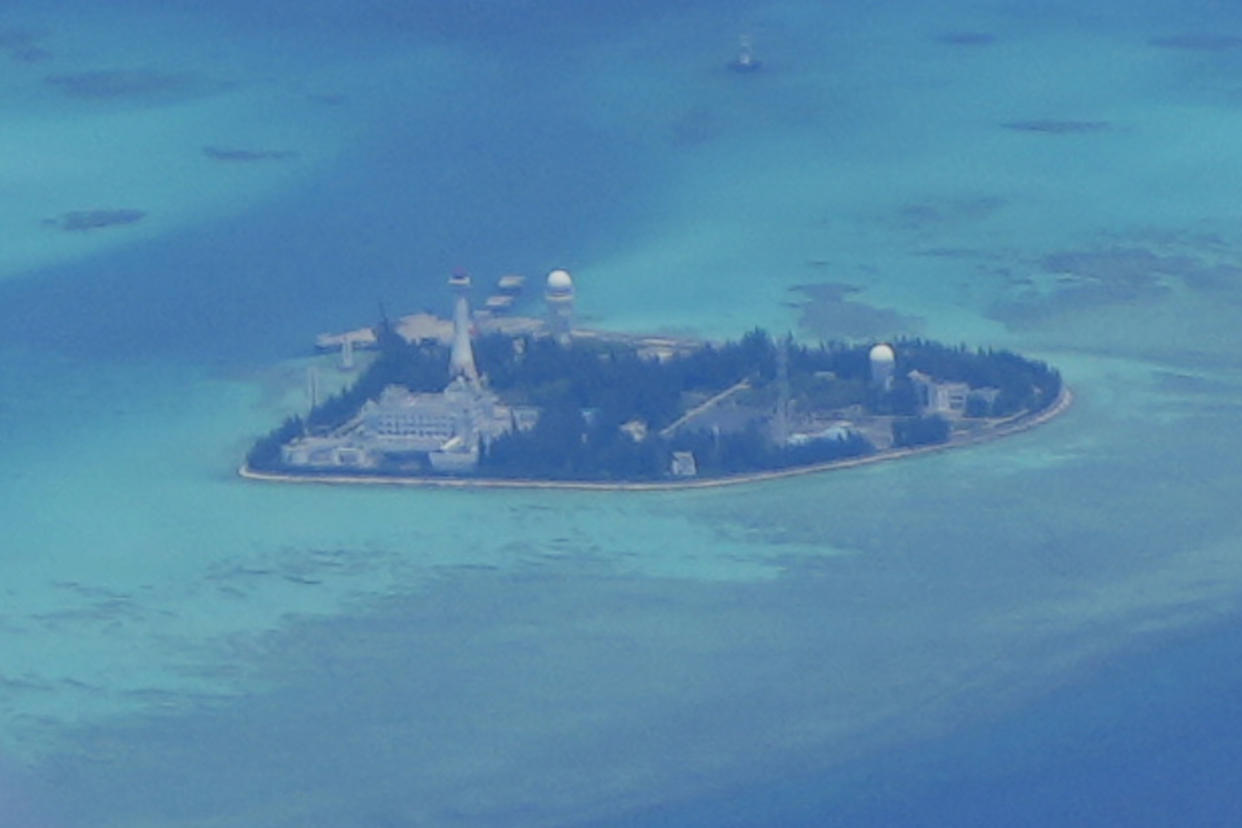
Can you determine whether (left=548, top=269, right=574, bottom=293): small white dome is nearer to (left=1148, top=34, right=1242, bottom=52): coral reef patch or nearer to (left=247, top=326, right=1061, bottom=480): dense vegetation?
(left=247, top=326, right=1061, bottom=480): dense vegetation

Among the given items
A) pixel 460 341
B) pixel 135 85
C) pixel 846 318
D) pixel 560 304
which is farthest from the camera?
pixel 135 85

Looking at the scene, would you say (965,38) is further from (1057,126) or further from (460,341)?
(460,341)

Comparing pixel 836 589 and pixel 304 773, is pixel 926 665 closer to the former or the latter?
pixel 836 589

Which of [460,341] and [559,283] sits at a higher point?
[559,283]

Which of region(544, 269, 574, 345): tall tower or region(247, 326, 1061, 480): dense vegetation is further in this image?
region(544, 269, 574, 345): tall tower

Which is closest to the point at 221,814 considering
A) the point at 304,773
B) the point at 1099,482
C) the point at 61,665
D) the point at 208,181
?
the point at 304,773

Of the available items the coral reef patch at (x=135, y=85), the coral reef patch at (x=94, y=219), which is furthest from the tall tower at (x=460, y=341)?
the coral reef patch at (x=135, y=85)

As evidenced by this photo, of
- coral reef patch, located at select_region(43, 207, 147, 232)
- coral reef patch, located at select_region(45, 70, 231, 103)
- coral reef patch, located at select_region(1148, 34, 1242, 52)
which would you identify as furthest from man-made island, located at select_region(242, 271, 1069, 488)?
coral reef patch, located at select_region(1148, 34, 1242, 52)

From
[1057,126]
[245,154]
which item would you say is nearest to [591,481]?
[245,154]

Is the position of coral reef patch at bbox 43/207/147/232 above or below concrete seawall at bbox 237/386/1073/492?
above
